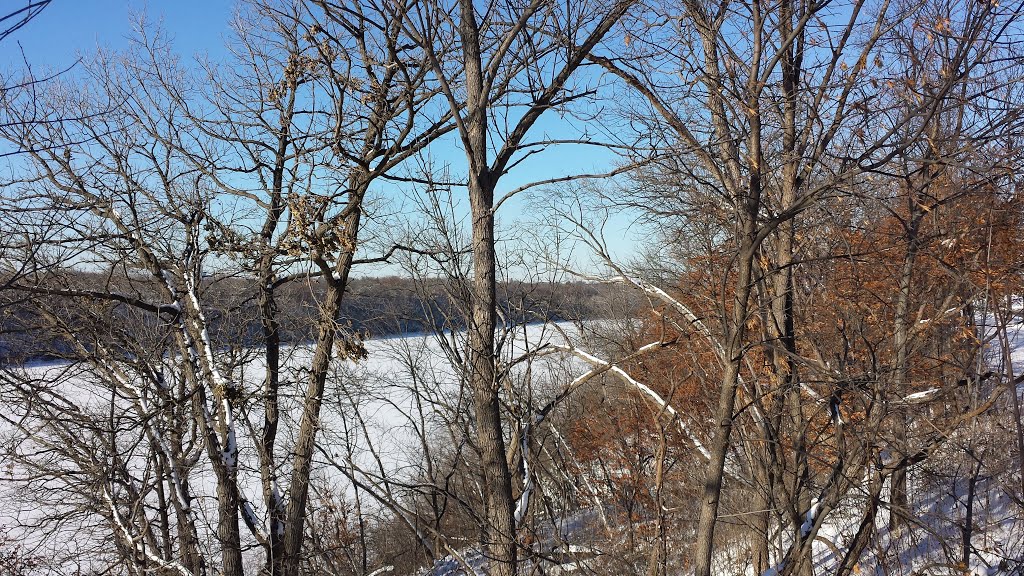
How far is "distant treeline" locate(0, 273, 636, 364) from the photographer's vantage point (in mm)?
5383

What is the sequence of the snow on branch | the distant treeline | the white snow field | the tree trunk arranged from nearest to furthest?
the tree trunk → the snow on branch → the distant treeline → the white snow field

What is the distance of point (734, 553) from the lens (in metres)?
10.5

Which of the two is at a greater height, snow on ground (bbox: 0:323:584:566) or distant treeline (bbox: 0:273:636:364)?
distant treeline (bbox: 0:273:636:364)

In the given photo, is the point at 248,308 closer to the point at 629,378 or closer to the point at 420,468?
the point at 420,468

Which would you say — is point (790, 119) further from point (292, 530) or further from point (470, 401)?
point (292, 530)

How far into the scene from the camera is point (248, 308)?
9711 mm

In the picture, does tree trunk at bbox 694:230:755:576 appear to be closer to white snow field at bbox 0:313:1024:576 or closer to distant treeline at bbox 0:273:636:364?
white snow field at bbox 0:313:1024:576

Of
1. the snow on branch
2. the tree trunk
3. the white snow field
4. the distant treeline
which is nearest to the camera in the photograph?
the tree trunk

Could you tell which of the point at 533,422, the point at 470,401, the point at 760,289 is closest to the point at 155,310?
the point at 470,401

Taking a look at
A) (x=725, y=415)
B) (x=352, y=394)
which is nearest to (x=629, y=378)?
(x=725, y=415)

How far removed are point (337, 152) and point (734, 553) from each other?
28.3 feet

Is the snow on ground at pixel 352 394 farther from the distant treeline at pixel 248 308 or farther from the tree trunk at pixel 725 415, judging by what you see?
the tree trunk at pixel 725 415

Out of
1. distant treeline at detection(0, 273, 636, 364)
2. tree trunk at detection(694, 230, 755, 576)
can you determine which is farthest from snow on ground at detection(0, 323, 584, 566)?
tree trunk at detection(694, 230, 755, 576)

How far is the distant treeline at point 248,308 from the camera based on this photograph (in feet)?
17.7
